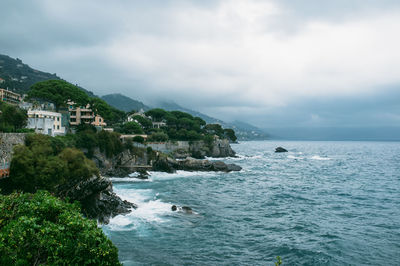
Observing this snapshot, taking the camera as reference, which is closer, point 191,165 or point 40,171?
point 40,171

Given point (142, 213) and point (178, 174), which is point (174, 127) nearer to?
point (178, 174)

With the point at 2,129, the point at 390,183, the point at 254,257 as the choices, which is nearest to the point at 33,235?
the point at 254,257

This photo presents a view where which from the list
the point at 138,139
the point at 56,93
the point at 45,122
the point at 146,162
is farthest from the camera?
the point at 138,139

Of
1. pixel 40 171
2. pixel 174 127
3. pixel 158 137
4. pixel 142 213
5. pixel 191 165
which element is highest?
pixel 174 127

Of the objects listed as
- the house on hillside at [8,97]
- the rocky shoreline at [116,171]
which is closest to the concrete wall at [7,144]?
the rocky shoreline at [116,171]

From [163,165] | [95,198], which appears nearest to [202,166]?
[163,165]

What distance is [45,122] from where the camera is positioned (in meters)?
49.4

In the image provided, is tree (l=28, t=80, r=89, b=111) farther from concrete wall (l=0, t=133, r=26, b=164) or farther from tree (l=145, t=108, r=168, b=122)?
tree (l=145, t=108, r=168, b=122)

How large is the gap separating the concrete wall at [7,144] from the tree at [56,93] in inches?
1028

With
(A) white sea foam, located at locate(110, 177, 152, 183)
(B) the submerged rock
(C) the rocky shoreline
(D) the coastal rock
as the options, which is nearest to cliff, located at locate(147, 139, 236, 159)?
(C) the rocky shoreline

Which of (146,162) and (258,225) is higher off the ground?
(146,162)

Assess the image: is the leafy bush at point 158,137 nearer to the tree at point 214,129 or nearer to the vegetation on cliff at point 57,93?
the vegetation on cliff at point 57,93

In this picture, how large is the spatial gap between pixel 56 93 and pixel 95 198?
123ft

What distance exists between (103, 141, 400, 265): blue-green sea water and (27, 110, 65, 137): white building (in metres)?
18.2
